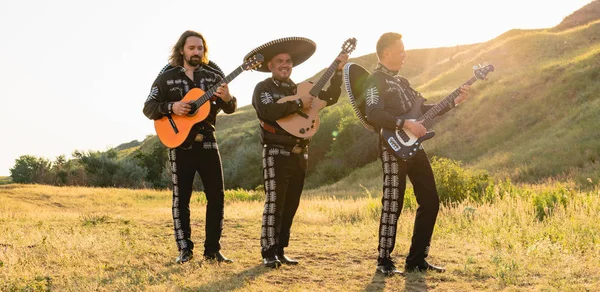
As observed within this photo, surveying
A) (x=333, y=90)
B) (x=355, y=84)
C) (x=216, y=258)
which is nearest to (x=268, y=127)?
(x=333, y=90)

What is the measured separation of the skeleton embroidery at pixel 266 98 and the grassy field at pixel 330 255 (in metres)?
1.88

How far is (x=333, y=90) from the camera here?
660cm

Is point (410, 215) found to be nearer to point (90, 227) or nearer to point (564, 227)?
point (564, 227)

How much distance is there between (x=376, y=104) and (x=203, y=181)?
228cm

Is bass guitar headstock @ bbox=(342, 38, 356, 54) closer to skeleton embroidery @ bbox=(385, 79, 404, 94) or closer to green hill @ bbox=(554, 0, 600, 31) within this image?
skeleton embroidery @ bbox=(385, 79, 404, 94)

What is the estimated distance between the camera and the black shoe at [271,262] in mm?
6434

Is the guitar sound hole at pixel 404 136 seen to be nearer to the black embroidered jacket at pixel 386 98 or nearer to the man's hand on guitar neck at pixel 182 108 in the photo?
the black embroidered jacket at pixel 386 98

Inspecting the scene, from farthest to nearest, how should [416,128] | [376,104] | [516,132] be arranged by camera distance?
1. [516,132]
2. [376,104]
3. [416,128]

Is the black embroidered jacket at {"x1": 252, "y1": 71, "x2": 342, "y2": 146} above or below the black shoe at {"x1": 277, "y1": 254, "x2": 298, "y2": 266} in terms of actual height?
above

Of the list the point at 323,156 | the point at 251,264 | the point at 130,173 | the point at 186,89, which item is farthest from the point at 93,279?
the point at 323,156

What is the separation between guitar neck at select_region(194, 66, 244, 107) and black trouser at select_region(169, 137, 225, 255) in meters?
0.49

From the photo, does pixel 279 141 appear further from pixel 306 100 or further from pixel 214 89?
pixel 214 89

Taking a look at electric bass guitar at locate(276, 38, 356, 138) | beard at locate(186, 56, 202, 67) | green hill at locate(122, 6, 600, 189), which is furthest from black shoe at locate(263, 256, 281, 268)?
green hill at locate(122, 6, 600, 189)

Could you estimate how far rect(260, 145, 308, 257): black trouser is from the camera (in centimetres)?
640
